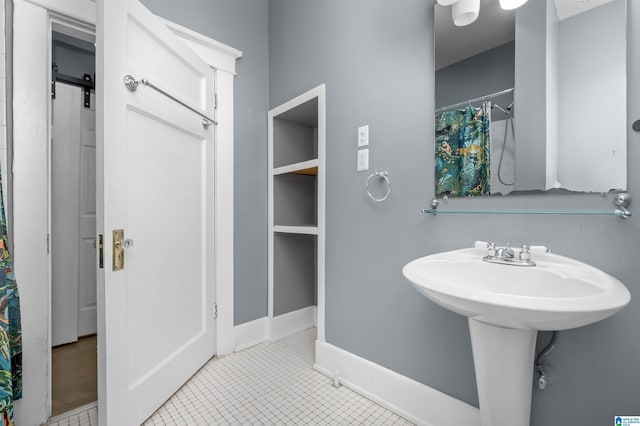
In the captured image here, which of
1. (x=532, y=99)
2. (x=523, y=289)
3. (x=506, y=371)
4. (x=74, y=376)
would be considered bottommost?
(x=74, y=376)

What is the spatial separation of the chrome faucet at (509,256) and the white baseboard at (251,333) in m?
1.65

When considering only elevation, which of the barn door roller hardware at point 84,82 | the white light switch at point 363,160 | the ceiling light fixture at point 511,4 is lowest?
the white light switch at point 363,160

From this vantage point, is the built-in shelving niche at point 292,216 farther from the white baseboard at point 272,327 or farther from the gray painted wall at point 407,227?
the gray painted wall at point 407,227

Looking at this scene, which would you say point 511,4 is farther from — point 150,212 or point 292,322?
point 292,322

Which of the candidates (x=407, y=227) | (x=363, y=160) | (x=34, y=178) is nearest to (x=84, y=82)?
(x=34, y=178)

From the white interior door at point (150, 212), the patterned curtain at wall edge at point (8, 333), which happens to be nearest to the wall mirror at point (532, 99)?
the white interior door at point (150, 212)

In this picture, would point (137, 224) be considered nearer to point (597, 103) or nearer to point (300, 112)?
point (300, 112)

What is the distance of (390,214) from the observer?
1.43 meters

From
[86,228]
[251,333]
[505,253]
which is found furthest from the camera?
[86,228]

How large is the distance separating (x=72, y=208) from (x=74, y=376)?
3.88 feet

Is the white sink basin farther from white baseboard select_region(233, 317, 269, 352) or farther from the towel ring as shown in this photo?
white baseboard select_region(233, 317, 269, 352)

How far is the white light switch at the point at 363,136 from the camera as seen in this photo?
1.52m

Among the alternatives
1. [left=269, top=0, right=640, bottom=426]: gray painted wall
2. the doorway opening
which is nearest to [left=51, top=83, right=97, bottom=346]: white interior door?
the doorway opening

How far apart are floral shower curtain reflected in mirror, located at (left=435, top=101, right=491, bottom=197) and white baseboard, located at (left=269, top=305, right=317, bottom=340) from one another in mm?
1566
